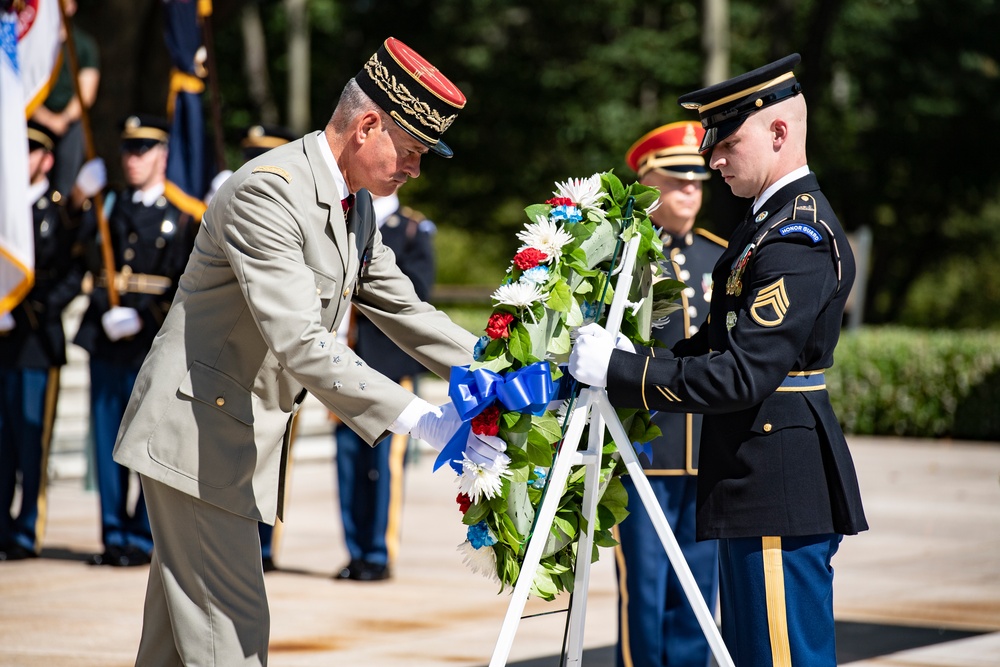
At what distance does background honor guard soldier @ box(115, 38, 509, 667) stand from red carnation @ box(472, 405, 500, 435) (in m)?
0.02

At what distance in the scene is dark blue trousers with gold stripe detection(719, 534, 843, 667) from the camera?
3361 mm

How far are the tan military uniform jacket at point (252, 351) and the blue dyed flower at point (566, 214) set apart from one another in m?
0.58

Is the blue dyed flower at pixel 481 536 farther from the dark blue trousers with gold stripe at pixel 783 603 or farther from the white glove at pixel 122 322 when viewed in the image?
the white glove at pixel 122 322

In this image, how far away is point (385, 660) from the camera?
5332 mm

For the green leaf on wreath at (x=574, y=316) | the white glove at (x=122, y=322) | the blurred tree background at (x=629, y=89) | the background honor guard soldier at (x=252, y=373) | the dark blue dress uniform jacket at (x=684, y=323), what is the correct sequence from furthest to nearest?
the blurred tree background at (x=629, y=89)
the white glove at (x=122, y=322)
the dark blue dress uniform jacket at (x=684, y=323)
the green leaf on wreath at (x=574, y=316)
the background honor guard soldier at (x=252, y=373)

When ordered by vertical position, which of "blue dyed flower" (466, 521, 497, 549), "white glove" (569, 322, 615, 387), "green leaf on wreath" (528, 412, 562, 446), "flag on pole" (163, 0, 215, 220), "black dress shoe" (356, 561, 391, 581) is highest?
"flag on pole" (163, 0, 215, 220)

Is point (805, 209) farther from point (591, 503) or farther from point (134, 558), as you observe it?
point (134, 558)

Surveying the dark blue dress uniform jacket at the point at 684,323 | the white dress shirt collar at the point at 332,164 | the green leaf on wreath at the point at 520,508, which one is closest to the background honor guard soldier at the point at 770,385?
the green leaf on wreath at the point at 520,508

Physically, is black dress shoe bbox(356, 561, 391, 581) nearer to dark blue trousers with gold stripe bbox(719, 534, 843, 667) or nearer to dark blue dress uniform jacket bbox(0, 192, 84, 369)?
dark blue dress uniform jacket bbox(0, 192, 84, 369)

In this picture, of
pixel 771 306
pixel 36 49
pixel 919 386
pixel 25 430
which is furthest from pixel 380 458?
pixel 919 386

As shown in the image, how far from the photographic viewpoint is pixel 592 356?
3.38 metres

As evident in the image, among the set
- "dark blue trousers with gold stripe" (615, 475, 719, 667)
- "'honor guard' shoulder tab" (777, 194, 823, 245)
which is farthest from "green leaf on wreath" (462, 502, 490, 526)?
"dark blue trousers with gold stripe" (615, 475, 719, 667)

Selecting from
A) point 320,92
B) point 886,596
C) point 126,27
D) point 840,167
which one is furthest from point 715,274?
point 320,92

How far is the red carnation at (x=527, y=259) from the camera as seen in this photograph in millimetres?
3451
